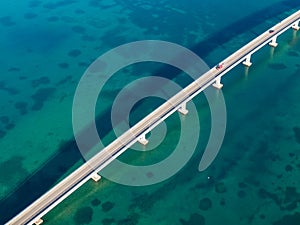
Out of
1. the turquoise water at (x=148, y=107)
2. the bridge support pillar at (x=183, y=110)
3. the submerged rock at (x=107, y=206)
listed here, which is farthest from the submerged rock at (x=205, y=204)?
the bridge support pillar at (x=183, y=110)

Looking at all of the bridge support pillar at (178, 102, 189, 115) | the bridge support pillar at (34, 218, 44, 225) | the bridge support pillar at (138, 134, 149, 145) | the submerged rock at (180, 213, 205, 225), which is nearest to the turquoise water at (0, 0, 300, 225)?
the submerged rock at (180, 213, 205, 225)

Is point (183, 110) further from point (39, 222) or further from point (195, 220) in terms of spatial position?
point (39, 222)

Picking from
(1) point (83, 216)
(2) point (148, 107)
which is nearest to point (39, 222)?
(1) point (83, 216)

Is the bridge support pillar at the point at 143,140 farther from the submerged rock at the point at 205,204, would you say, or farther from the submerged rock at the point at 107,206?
the submerged rock at the point at 205,204

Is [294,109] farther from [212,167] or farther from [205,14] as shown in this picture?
[205,14]

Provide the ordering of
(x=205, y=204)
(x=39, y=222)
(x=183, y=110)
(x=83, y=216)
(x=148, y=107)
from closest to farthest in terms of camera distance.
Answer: (x=39, y=222) → (x=83, y=216) → (x=205, y=204) → (x=183, y=110) → (x=148, y=107)

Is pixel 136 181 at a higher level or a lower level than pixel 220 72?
lower

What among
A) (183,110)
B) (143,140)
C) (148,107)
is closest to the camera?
(143,140)

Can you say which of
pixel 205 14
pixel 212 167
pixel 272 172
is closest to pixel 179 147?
pixel 212 167
